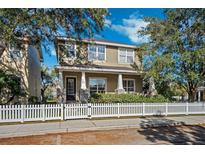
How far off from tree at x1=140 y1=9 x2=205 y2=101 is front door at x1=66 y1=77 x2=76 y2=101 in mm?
6891

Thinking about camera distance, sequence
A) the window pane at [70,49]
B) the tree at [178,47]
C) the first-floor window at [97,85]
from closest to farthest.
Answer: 1. the tree at [178,47]
2. the window pane at [70,49]
3. the first-floor window at [97,85]

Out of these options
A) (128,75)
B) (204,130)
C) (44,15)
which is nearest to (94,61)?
(128,75)

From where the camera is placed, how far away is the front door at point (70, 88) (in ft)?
54.0

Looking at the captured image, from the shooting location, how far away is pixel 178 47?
1184 cm

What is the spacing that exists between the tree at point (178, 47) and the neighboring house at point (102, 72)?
2815 mm

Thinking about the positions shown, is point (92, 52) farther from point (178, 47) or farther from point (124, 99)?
point (178, 47)

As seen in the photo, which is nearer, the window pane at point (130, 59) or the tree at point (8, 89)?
the tree at point (8, 89)

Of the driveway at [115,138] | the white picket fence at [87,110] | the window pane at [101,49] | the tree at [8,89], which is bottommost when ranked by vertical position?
the driveway at [115,138]

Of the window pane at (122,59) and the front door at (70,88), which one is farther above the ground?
the window pane at (122,59)

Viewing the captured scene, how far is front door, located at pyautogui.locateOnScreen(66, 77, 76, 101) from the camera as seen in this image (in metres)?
16.5

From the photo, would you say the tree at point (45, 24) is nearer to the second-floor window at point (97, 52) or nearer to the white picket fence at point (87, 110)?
the white picket fence at point (87, 110)

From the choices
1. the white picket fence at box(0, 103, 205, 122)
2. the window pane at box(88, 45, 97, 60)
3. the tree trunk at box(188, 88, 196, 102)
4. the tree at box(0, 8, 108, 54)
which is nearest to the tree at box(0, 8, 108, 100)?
the tree at box(0, 8, 108, 54)

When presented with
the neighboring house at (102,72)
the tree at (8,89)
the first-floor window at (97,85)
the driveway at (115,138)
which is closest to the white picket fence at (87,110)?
the driveway at (115,138)

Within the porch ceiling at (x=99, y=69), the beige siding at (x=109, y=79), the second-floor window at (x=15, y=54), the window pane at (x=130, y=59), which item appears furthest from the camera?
the window pane at (x=130, y=59)
